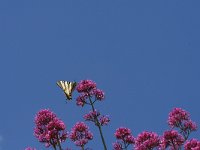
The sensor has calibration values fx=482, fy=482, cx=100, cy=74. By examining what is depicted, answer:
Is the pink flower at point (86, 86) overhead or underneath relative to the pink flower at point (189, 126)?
overhead

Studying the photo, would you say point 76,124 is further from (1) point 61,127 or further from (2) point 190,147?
(2) point 190,147

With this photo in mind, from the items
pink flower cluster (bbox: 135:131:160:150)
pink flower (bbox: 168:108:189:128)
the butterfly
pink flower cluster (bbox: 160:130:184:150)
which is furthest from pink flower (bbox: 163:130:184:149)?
the butterfly

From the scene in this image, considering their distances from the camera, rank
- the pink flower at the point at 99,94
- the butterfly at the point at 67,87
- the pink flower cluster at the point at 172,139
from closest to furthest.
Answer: the pink flower cluster at the point at 172,139 → the butterfly at the point at 67,87 → the pink flower at the point at 99,94

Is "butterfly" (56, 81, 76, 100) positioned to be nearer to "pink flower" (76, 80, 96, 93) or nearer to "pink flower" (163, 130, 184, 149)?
"pink flower" (76, 80, 96, 93)

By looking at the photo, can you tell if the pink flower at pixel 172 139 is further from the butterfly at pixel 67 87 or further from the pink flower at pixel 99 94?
the pink flower at pixel 99 94

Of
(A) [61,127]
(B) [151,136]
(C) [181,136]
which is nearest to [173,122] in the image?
(C) [181,136]

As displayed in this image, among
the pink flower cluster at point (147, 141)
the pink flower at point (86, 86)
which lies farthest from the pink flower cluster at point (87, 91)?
the pink flower cluster at point (147, 141)

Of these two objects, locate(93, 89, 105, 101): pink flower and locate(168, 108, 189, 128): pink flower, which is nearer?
locate(168, 108, 189, 128): pink flower

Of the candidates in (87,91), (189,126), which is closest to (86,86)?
(87,91)
